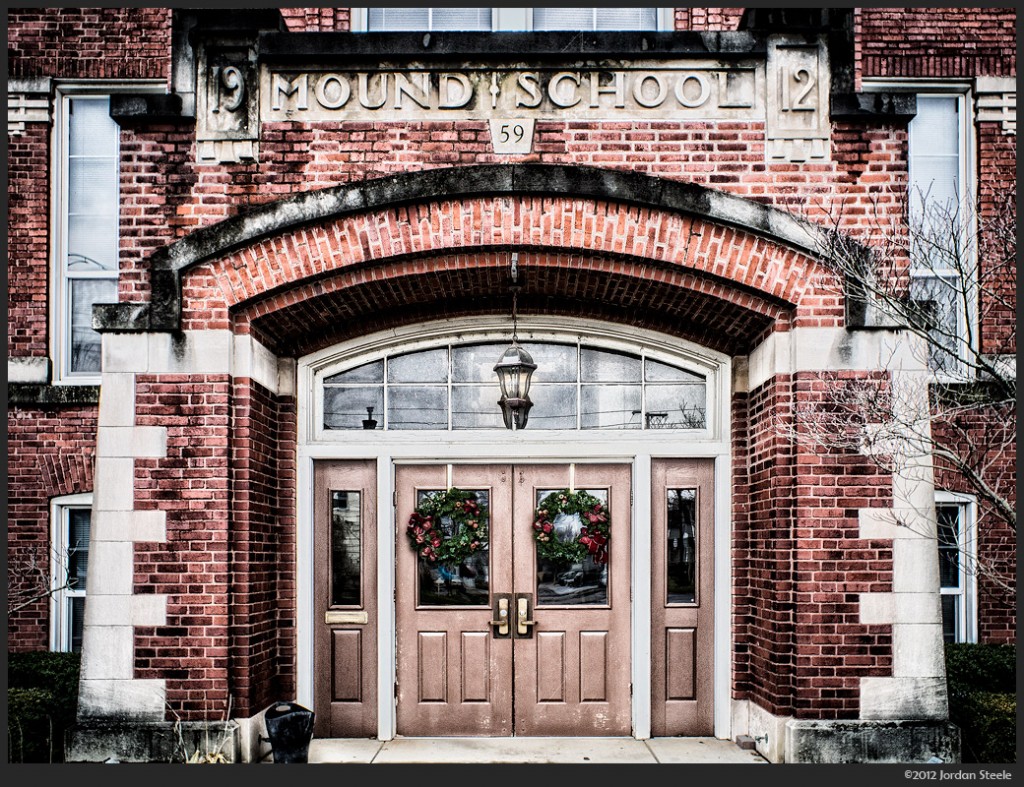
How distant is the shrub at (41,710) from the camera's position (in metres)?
7.41

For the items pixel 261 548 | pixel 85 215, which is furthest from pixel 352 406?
pixel 85 215

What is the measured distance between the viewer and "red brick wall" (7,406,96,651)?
919cm

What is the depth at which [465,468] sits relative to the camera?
27.3ft

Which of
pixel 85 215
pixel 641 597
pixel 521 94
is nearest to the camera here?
pixel 521 94

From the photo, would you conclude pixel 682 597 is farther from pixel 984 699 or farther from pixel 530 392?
pixel 984 699

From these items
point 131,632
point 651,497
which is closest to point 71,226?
point 131,632

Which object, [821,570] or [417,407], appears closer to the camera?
[821,570]

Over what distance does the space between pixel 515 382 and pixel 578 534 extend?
5.15 feet

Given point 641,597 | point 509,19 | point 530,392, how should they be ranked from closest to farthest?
point 641,597 < point 530,392 < point 509,19

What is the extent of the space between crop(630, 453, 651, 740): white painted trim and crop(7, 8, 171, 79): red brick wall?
6195 millimetres

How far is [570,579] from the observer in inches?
325

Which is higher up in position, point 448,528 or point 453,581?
point 448,528

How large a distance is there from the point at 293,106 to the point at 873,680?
20.1 feet

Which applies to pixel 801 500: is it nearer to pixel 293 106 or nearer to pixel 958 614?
pixel 958 614
